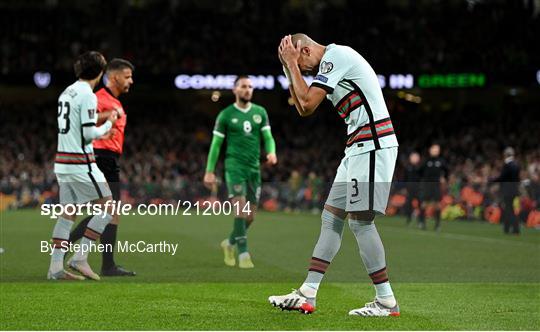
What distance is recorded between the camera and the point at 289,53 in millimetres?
7098

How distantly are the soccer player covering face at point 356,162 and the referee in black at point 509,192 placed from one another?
13260mm

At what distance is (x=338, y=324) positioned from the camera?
22.0 ft

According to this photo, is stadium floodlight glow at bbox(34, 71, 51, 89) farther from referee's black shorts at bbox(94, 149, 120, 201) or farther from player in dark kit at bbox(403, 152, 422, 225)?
referee's black shorts at bbox(94, 149, 120, 201)

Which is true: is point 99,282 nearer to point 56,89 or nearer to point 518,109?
point 518,109

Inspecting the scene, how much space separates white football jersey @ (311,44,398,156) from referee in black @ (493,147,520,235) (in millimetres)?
13327

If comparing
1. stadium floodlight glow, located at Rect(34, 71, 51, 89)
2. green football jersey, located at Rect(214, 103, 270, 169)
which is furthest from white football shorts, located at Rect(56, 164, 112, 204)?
stadium floodlight glow, located at Rect(34, 71, 51, 89)

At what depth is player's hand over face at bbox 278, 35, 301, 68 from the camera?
7.06 meters

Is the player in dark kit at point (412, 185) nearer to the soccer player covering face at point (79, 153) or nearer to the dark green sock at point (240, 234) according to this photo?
the dark green sock at point (240, 234)

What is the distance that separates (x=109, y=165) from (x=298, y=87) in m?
4.03

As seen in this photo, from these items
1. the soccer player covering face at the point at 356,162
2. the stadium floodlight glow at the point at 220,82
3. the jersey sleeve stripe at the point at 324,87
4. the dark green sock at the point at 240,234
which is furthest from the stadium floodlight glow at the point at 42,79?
the jersey sleeve stripe at the point at 324,87

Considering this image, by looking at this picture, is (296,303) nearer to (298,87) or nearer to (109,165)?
(298,87)

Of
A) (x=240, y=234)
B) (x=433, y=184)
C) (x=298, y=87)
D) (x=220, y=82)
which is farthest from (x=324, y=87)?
(x=220, y=82)

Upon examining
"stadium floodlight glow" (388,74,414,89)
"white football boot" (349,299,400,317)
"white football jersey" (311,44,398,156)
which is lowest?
"white football boot" (349,299,400,317)

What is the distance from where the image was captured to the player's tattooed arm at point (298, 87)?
6.80 metres
